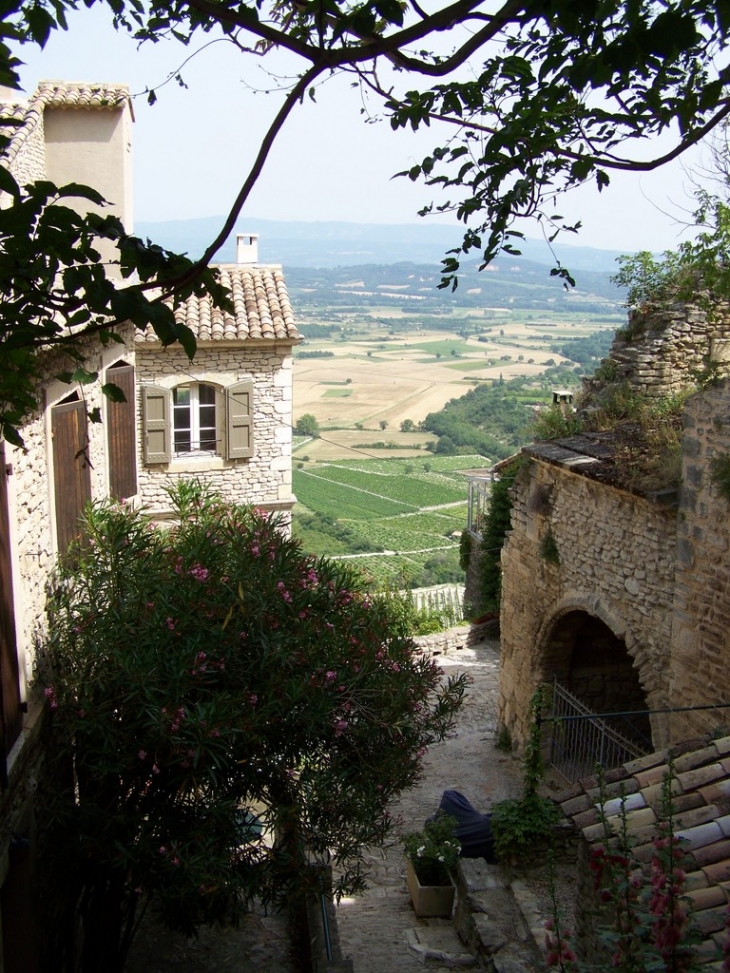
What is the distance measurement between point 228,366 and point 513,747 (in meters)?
7.28

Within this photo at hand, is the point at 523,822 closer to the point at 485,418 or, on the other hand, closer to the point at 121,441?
the point at 121,441

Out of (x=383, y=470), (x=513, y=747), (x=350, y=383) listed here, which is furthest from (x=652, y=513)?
(x=350, y=383)

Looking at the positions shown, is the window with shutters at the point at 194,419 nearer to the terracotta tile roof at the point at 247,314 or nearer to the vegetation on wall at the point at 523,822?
the terracotta tile roof at the point at 247,314

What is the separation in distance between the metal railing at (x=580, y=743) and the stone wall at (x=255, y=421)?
18.8 feet

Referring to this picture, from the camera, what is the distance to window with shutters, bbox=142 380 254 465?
49.5ft

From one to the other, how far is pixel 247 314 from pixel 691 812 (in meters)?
11.4

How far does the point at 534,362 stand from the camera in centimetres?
7269

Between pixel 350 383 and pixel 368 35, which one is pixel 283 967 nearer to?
pixel 368 35

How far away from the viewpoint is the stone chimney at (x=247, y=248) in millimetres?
18328

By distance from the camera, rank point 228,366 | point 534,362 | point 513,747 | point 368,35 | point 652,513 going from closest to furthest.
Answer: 1. point 368,35
2. point 652,513
3. point 513,747
4. point 228,366
5. point 534,362

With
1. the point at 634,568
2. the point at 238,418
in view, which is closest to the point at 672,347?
the point at 634,568

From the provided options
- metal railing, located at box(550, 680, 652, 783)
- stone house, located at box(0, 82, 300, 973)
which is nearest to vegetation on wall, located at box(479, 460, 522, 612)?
stone house, located at box(0, 82, 300, 973)

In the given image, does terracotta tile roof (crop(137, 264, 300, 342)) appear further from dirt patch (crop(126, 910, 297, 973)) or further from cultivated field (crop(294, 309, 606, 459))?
cultivated field (crop(294, 309, 606, 459))

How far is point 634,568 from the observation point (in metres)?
9.46
